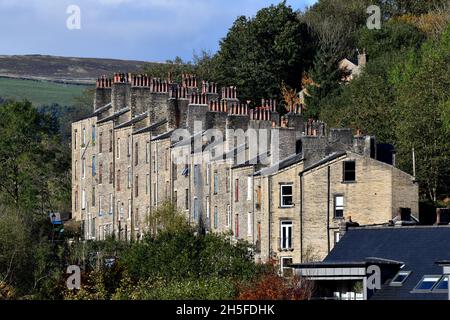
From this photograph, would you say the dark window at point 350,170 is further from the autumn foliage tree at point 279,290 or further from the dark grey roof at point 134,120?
the dark grey roof at point 134,120

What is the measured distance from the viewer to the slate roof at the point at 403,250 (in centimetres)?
7069

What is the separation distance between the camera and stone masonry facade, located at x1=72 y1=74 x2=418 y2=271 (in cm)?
9538

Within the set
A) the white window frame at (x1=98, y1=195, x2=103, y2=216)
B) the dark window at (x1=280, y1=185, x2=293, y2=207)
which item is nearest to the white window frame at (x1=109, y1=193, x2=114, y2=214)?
the white window frame at (x1=98, y1=195, x2=103, y2=216)

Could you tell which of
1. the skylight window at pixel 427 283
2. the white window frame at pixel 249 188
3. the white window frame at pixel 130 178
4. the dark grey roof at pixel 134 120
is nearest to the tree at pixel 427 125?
Answer: the white window frame at pixel 249 188

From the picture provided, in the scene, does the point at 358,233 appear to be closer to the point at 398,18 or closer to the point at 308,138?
the point at 308,138

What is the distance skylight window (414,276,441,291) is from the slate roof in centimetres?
26

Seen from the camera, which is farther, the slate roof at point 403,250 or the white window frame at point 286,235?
the white window frame at point 286,235

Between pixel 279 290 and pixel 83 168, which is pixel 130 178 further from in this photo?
pixel 279 290

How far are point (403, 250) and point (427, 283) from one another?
491 centimetres

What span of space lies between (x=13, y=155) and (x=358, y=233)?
2678 inches

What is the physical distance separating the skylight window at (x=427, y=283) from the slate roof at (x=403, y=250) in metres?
0.26

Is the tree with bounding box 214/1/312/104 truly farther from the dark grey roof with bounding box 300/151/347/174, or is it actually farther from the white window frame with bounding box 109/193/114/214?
the dark grey roof with bounding box 300/151/347/174

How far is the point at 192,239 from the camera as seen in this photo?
324ft
